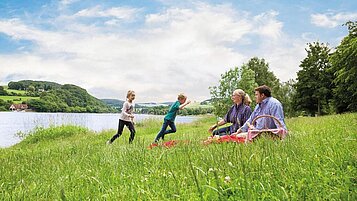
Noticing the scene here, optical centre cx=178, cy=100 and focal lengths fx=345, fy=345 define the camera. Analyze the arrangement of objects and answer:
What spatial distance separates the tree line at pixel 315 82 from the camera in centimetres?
2564

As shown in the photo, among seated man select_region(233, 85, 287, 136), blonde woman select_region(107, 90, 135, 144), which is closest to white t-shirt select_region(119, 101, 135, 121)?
blonde woman select_region(107, 90, 135, 144)

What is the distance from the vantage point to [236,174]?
3033mm

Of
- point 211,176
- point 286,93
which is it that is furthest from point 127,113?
point 286,93

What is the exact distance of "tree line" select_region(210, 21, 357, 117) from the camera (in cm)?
2564

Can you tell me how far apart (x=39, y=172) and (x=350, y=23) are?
114ft

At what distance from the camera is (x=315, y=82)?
4497 cm

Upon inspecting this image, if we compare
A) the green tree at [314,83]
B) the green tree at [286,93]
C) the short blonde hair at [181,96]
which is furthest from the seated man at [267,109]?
the green tree at [286,93]

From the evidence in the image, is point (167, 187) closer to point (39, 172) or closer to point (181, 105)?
point (39, 172)

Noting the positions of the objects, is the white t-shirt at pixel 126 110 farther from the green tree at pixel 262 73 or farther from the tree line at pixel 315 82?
the green tree at pixel 262 73

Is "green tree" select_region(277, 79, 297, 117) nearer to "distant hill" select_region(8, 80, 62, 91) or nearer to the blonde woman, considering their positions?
"distant hill" select_region(8, 80, 62, 91)

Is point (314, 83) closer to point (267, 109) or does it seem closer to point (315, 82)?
point (315, 82)

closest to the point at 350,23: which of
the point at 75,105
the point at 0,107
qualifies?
the point at 75,105

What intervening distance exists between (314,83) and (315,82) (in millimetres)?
177

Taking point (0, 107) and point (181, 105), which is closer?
point (181, 105)
